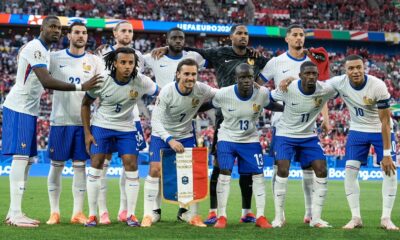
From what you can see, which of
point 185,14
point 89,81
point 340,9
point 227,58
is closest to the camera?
point 89,81

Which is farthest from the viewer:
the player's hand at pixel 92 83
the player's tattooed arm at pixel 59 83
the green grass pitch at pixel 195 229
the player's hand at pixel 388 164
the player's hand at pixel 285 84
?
the player's hand at pixel 285 84

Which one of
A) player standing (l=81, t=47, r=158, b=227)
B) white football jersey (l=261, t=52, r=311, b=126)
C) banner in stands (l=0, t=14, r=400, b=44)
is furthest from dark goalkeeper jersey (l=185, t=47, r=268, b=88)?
banner in stands (l=0, t=14, r=400, b=44)

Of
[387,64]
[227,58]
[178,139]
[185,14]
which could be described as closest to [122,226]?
[178,139]

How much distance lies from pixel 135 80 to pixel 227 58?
1.67 metres

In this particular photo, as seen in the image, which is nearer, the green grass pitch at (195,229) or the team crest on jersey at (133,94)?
the green grass pitch at (195,229)

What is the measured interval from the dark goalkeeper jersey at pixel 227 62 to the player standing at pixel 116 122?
156 cm

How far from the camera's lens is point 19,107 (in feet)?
29.0

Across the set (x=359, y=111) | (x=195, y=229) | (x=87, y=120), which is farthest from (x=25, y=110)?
(x=359, y=111)

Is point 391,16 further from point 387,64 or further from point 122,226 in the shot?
point 122,226

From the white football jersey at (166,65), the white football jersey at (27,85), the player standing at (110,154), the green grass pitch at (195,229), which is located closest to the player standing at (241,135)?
the green grass pitch at (195,229)

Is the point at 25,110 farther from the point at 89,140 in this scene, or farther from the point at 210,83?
the point at 210,83

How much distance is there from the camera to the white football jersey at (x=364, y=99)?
29.8ft

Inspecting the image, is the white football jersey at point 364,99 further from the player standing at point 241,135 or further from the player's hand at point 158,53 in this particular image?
the player's hand at point 158,53

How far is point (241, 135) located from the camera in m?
9.32
